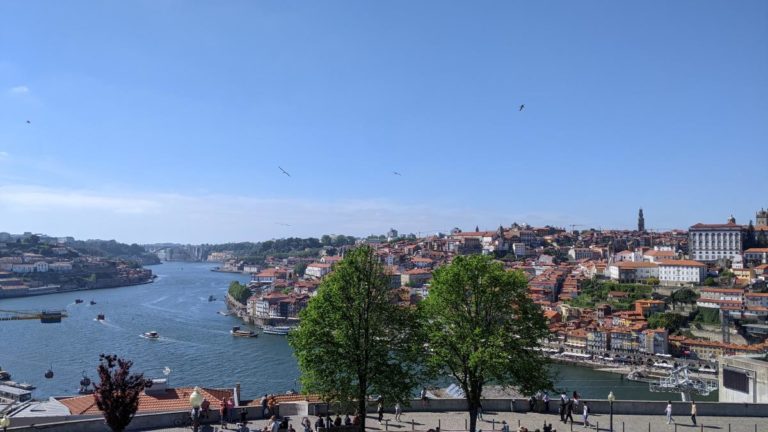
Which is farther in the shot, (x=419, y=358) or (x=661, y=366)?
(x=661, y=366)

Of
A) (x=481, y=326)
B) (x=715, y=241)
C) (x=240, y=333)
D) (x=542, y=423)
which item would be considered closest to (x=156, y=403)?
(x=481, y=326)

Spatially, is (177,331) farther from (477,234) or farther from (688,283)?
(477,234)

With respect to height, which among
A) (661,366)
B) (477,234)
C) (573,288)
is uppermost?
(477,234)

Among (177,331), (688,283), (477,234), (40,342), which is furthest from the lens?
(477,234)

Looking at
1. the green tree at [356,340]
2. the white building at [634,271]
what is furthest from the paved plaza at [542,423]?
the white building at [634,271]

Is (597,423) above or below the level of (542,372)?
below

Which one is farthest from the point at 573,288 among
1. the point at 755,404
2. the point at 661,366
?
the point at 755,404

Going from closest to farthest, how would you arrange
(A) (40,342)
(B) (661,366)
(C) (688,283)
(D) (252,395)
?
(D) (252,395)
(B) (661,366)
(A) (40,342)
(C) (688,283)

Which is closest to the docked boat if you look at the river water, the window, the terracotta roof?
the river water
